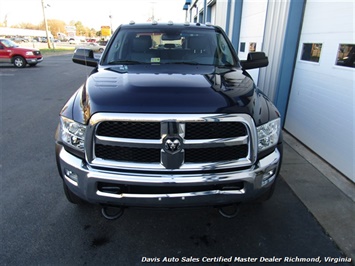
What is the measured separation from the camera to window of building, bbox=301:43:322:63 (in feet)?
12.9

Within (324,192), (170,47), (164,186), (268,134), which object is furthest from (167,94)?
(324,192)

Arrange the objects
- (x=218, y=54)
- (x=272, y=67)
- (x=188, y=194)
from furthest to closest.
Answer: (x=272, y=67) → (x=218, y=54) → (x=188, y=194)

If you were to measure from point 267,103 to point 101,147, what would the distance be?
1.48 m

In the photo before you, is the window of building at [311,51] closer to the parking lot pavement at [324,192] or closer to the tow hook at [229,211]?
the parking lot pavement at [324,192]

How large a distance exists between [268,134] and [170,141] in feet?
2.70

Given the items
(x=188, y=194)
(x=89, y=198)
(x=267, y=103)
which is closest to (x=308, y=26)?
(x=267, y=103)

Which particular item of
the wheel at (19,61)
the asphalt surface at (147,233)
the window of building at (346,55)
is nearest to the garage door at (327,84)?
the window of building at (346,55)

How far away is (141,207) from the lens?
1.98 m

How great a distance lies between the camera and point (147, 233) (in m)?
2.40

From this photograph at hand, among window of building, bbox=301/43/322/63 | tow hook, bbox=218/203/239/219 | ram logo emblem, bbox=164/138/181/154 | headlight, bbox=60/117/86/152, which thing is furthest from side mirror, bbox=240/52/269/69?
headlight, bbox=60/117/86/152

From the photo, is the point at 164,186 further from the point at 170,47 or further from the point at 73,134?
the point at 170,47

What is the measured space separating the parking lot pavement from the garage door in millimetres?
206

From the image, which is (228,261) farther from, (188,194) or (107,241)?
(107,241)

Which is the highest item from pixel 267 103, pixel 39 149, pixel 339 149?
pixel 267 103
